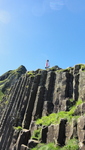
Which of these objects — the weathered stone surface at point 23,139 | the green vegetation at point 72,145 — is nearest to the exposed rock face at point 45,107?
the weathered stone surface at point 23,139

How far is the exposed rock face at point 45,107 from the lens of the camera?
15.3 m

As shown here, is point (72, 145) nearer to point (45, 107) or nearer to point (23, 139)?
point (23, 139)

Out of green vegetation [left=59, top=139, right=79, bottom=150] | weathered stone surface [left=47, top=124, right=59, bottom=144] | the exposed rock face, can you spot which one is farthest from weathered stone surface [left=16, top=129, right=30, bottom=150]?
green vegetation [left=59, top=139, right=79, bottom=150]

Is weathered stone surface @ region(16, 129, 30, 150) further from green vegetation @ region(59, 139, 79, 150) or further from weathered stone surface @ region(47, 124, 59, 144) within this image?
green vegetation @ region(59, 139, 79, 150)

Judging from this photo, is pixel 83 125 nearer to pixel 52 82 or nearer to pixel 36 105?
pixel 36 105

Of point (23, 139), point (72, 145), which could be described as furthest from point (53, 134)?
point (23, 139)

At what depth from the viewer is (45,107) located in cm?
2316

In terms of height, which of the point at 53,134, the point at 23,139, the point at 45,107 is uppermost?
the point at 45,107

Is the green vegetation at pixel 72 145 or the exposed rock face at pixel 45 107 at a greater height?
the exposed rock face at pixel 45 107

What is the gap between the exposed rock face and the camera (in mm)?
15336

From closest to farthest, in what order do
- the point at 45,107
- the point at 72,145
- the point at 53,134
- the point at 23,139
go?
the point at 72,145
the point at 53,134
the point at 23,139
the point at 45,107

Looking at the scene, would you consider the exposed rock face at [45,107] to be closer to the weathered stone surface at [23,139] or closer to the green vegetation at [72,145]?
the weathered stone surface at [23,139]

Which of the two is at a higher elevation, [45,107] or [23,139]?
[45,107]

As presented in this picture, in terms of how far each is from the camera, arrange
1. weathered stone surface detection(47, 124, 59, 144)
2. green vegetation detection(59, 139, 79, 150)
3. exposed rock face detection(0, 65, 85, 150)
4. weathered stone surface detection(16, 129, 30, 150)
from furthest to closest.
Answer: weathered stone surface detection(16, 129, 30, 150) < exposed rock face detection(0, 65, 85, 150) < weathered stone surface detection(47, 124, 59, 144) < green vegetation detection(59, 139, 79, 150)
